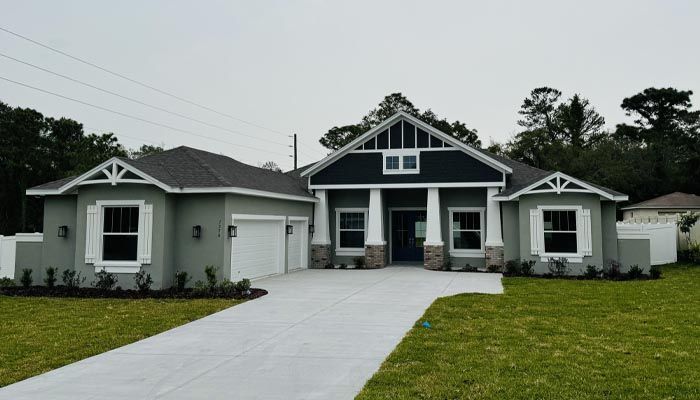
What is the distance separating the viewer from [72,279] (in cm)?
1341

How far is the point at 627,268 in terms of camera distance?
16.2 metres

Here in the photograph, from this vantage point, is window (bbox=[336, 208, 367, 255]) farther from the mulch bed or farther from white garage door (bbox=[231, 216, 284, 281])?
the mulch bed

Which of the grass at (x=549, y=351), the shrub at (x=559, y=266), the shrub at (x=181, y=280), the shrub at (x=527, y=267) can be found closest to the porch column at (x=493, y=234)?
the shrub at (x=527, y=267)

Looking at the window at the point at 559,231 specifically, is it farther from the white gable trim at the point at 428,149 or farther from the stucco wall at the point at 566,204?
the white gable trim at the point at 428,149

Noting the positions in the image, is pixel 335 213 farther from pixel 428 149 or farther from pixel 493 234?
pixel 493 234

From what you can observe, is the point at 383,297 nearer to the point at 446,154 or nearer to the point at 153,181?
the point at 153,181

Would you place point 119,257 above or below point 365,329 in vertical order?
above

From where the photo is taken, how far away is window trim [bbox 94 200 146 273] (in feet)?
42.9

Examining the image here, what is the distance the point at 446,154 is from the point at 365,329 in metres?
12.0

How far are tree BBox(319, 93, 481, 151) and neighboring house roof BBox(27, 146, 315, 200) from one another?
2659 cm

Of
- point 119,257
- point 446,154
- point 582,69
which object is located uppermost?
point 582,69

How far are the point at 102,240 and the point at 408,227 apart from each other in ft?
39.9

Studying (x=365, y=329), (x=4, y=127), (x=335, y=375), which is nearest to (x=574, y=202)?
(x=365, y=329)

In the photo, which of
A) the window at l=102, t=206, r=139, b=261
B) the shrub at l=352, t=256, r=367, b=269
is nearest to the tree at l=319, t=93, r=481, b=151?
the shrub at l=352, t=256, r=367, b=269
